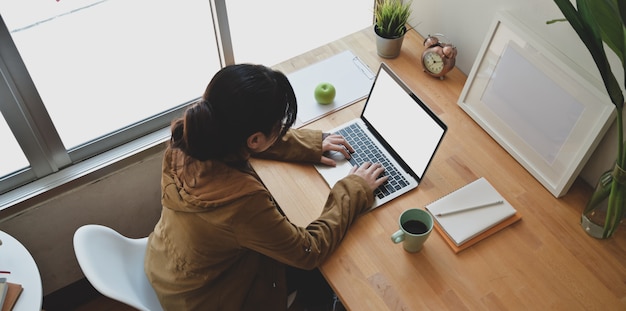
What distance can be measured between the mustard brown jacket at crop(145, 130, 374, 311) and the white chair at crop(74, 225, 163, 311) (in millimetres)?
51

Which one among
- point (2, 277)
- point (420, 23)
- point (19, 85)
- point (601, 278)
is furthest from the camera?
point (420, 23)

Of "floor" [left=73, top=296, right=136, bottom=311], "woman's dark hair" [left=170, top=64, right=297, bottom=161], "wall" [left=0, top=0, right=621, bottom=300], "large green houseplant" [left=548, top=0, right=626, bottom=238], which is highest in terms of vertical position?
"large green houseplant" [left=548, top=0, right=626, bottom=238]

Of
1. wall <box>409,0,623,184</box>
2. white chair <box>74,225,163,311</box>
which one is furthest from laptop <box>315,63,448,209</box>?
white chair <box>74,225,163,311</box>

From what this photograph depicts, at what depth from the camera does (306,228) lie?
130 cm

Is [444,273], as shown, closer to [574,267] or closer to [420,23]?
[574,267]

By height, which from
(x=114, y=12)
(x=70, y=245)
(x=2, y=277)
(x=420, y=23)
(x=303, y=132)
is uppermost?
(x=114, y=12)

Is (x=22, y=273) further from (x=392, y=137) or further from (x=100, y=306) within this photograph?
(x=392, y=137)

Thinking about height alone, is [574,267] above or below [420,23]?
below

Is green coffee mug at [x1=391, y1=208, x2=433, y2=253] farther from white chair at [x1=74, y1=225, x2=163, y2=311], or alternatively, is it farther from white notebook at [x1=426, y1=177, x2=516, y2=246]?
white chair at [x1=74, y1=225, x2=163, y2=311]

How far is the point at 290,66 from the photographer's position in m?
1.76

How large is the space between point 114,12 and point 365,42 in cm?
84

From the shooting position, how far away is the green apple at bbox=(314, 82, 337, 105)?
63.4 inches

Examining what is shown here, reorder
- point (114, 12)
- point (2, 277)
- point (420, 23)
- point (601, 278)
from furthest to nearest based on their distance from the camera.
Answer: point (420, 23) < point (114, 12) < point (2, 277) < point (601, 278)

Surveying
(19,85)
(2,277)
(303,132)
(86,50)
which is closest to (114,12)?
(86,50)
